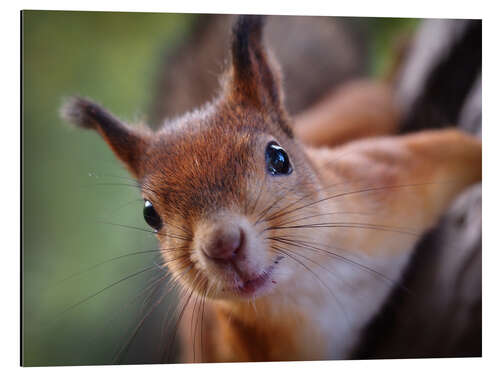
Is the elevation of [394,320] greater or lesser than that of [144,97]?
lesser

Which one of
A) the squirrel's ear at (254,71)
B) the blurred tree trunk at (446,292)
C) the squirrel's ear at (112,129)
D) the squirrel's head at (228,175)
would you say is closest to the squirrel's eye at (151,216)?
the squirrel's head at (228,175)

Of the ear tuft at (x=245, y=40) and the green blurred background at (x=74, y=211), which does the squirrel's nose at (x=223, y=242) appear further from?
the ear tuft at (x=245, y=40)

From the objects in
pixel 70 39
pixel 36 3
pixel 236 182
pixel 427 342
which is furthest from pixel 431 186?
pixel 36 3

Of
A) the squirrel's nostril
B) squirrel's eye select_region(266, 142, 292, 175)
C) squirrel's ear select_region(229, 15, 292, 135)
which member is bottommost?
the squirrel's nostril

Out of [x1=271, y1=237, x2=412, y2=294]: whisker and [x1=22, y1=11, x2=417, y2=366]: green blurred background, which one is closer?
[x1=271, y1=237, x2=412, y2=294]: whisker

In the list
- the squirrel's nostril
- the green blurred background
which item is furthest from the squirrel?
the green blurred background

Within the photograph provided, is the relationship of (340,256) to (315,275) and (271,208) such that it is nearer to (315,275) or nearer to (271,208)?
(315,275)

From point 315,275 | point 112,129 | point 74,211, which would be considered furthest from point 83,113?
point 315,275

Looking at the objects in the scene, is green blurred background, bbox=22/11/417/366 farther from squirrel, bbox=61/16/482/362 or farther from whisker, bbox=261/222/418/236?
whisker, bbox=261/222/418/236
